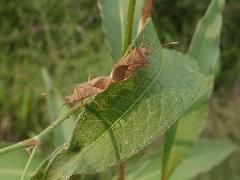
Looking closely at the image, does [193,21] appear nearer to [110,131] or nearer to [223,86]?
[223,86]

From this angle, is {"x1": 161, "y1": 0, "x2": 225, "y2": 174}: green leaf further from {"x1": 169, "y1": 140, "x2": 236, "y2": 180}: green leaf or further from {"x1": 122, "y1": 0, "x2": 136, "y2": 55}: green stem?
{"x1": 122, "y1": 0, "x2": 136, "y2": 55}: green stem

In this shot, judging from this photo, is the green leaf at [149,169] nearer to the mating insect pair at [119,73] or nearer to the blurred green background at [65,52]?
the mating insect pair at [119,73]

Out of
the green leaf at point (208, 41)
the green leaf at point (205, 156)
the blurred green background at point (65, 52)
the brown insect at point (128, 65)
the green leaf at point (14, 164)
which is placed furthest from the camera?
the blurred green background at point (65, 52)

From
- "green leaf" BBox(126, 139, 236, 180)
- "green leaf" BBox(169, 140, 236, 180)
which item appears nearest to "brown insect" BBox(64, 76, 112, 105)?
"green leaf" BBox(126, 139, 236, 180)

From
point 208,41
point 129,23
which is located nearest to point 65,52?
point 208,41

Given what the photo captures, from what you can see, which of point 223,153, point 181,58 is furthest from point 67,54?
point 181,58

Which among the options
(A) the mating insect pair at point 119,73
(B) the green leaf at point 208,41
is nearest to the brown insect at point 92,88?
(A) the mating insect pair at point 119,73
